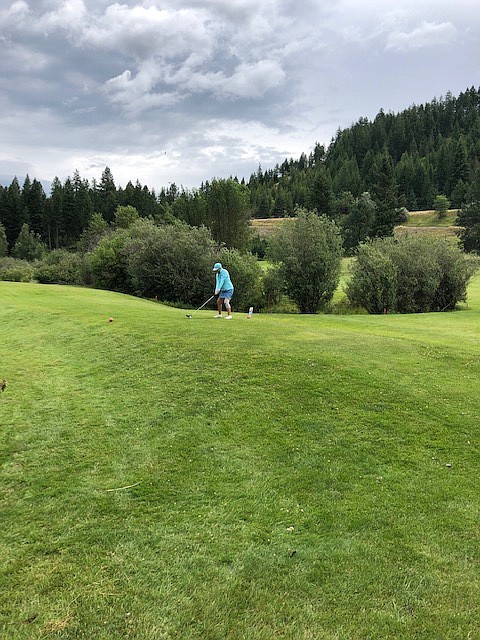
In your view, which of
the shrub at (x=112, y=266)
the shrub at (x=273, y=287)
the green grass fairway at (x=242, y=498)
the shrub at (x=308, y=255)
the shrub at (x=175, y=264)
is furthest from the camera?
the shrub at (x=112, y=266)

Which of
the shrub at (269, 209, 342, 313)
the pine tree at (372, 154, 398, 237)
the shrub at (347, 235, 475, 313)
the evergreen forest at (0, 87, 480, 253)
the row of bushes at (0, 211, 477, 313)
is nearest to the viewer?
the shrub at (347, 235, 475, 313)

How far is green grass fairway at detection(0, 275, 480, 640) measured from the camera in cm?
405

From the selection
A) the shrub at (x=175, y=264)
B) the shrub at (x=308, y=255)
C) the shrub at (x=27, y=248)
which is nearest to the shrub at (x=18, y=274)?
the shrub at (x=27, y=248)

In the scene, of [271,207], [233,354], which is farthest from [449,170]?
[233,354]

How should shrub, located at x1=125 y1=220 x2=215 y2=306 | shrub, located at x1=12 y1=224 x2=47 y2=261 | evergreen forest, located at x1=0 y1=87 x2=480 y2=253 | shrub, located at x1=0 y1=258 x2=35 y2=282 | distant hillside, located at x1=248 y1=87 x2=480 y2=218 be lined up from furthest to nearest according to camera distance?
distant hillside, located at x1=248 y1=87 x2=480 y2=218
shrub, located at x1=12 y1=224 x2=47 y2=261
evergreen forest, located at x1=0 y1=87 x2=480 y2=253
shrub, located at x1=0 y1=258 x2=35 y2=282
shrub, located at x1=125 y1=220 x2=215 y2=306

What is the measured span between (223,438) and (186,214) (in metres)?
76.7

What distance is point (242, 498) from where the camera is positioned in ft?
18.9

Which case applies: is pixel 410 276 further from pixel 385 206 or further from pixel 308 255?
pixel 385 206

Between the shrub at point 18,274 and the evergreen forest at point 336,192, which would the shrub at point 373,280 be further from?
the shrub at point 18,274

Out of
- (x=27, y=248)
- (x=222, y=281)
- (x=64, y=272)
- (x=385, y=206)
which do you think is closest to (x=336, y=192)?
(x=385, y=206)

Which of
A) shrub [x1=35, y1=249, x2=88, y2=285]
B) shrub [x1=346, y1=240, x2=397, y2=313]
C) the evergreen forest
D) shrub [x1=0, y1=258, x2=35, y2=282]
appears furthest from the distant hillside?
shrub [x1=346, y1=240, x2=397, y2=313]

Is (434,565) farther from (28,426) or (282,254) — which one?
(282,254)

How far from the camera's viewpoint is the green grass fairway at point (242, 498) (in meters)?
4.05

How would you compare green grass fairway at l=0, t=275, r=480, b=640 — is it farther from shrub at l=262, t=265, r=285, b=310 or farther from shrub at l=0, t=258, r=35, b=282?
shrub at l=0, t=258, r=35, b=282
